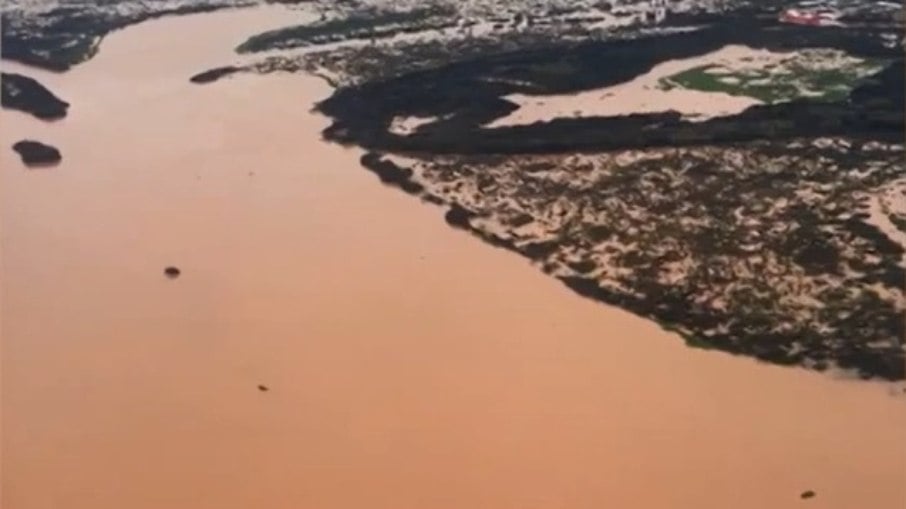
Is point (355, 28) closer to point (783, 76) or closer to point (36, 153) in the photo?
point (36, 153)

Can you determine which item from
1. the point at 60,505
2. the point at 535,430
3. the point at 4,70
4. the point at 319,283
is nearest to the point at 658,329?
the point at 535,430

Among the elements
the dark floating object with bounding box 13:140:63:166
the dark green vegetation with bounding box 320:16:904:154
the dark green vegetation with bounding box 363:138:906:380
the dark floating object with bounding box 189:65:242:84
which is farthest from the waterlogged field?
the dark floating object with bounding box 13:140:63:166

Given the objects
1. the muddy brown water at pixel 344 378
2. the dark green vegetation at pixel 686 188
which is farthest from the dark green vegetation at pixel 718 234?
the muddy brown water at pixel 344 378

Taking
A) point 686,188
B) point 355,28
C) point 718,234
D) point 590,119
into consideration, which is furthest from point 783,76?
point 355,28

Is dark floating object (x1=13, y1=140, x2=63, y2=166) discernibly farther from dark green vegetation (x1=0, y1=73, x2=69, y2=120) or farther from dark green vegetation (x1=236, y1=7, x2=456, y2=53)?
dark green vegetation (x1=236, y1=7, x2=456, y2=53)

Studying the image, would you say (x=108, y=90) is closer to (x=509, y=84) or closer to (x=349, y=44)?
(x=349, y=44)

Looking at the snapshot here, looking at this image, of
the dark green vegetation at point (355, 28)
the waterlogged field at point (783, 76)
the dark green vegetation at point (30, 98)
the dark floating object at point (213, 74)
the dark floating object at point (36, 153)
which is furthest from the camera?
the dark green vegetation at point (355, 28)

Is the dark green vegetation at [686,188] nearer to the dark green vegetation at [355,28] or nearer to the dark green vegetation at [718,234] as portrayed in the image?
the dark green vegetation at [718,234]
